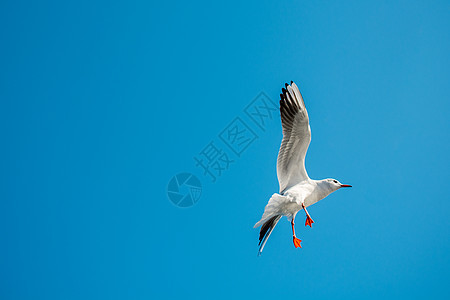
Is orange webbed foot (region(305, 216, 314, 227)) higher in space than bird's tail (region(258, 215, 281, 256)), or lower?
lower

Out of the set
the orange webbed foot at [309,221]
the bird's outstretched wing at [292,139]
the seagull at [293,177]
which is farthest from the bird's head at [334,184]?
the orange webbed foot at [309,221]

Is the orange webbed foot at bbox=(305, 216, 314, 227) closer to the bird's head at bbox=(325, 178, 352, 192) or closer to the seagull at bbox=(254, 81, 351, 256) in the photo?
the seagull at bbox=(254, 81, 351, 256)

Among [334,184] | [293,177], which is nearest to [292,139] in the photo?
[293,177]

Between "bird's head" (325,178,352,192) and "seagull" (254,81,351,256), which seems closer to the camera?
"seagull" (254,81,351,256)

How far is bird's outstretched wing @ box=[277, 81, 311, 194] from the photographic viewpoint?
434 centimetres

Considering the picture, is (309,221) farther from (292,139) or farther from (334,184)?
(292,139)

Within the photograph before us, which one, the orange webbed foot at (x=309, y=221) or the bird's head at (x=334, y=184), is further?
the bird's head at (x=334, y=184)

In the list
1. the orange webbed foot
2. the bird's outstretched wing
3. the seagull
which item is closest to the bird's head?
the seagull

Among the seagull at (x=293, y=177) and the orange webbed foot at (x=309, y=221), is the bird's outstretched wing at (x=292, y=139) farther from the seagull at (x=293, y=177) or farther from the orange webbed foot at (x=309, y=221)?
the orange webbed foot at (x=309, y=221)

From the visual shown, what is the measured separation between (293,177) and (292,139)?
1.89 ft

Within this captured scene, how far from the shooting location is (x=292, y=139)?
14.8 ft

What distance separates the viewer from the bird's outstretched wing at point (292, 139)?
434 centimetres

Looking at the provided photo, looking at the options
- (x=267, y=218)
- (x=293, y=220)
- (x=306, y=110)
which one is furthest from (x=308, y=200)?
(x=306, y=110)

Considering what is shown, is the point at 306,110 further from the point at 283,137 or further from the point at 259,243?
the point at 259,243
